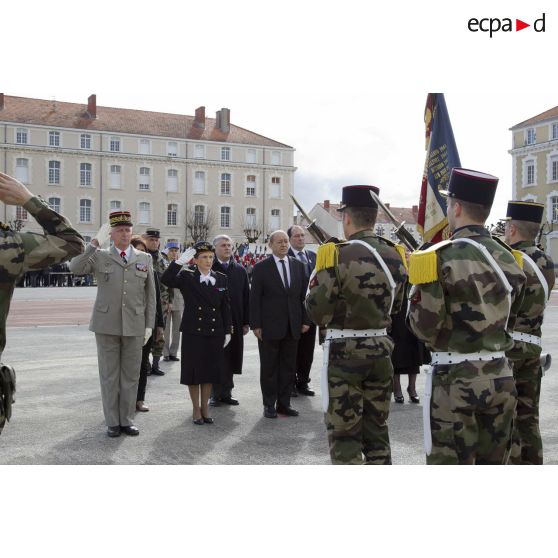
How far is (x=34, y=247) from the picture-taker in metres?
3.27

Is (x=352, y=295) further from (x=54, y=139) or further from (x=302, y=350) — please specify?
(x=54, y=139)

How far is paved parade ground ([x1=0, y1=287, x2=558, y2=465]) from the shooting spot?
221 inches

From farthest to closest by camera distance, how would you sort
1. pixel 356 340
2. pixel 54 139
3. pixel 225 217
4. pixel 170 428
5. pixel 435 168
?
pixel 225 217
pixel 54 139
pixel 435 168
pixel 170 428
pixel 356 340

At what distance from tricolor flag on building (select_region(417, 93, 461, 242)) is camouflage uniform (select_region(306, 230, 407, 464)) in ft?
11.3

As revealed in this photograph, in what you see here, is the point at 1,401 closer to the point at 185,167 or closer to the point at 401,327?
the point at 401,327

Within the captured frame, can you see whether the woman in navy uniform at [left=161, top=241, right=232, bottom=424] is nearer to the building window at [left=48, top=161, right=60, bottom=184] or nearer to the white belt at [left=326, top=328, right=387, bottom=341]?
the white belt at [left=326, top=328, right=387, bottom=341]

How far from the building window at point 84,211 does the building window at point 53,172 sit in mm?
2708

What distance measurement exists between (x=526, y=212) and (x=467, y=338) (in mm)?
2009

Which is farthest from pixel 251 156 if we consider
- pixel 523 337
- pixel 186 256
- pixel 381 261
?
pixel 381 261

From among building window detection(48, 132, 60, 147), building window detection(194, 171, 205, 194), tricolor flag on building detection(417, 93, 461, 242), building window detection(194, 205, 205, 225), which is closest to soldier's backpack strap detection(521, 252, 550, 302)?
tricolor flag on building detection(417, 93, 461, 242)

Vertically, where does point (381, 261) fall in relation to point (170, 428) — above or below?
above

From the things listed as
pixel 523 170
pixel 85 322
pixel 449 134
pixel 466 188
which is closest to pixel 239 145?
pixel 85 322

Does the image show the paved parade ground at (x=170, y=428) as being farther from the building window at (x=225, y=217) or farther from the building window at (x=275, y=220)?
the building window at (x=225, y=217)

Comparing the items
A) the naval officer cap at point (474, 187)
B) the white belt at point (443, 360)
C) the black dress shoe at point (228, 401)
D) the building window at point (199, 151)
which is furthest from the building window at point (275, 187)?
the white belt at point (443, 360)
